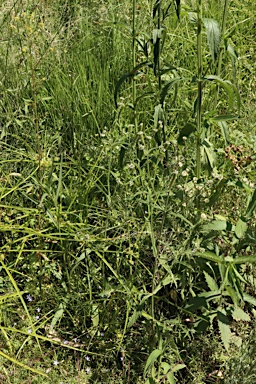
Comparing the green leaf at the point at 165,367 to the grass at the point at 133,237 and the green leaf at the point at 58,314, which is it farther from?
the green leaf at the point at 58,314

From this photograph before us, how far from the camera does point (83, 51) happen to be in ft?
10.6

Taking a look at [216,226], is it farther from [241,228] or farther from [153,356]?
[153,356]

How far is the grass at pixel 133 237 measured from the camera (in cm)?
203

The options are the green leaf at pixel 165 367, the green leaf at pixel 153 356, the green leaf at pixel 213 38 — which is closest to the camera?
the green leaf at pixel 213 38

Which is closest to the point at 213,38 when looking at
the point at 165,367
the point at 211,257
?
the point at 211,257

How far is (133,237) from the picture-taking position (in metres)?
2.32

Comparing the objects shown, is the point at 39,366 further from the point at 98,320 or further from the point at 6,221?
the point at 6,221

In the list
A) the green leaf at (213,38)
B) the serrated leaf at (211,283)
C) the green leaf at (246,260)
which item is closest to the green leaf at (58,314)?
the serrated leaf at (211,283)

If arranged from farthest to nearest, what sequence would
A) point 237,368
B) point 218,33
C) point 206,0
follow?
point 206,0
point 237,368
point 218,33

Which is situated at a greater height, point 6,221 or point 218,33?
point 218,33

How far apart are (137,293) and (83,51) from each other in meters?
1.67

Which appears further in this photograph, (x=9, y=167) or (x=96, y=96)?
(x=96, y=96)

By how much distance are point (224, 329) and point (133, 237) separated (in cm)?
53

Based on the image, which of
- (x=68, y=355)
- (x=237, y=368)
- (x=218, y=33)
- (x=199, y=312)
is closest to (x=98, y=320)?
(x=68, y=355)
